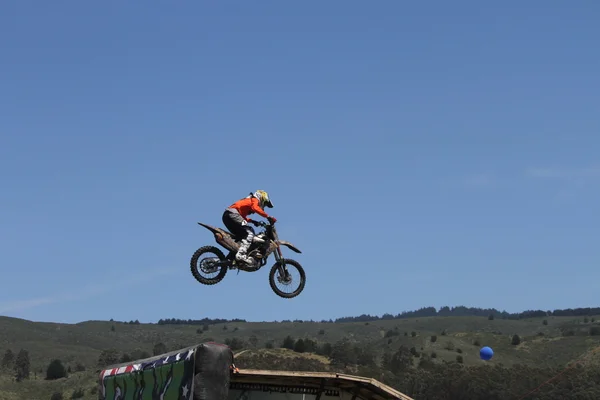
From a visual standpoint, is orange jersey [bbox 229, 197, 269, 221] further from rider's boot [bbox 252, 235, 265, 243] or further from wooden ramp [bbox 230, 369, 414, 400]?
wooden ramp [bbox 230, 369, 414, 400]

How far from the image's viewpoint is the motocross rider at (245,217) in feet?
84.3

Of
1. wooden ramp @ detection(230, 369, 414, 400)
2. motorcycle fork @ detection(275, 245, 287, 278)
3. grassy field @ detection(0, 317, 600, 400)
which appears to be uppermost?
grassy field @ detection(0, 317, 600, 400)

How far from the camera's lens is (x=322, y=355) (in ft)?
298

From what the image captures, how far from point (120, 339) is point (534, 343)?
6742cm

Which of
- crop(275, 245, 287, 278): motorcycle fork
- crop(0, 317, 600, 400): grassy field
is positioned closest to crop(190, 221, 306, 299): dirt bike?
crop(275, 245, 287, 278): motorcycle fork

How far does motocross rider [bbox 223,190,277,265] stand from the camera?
2569 centimetres

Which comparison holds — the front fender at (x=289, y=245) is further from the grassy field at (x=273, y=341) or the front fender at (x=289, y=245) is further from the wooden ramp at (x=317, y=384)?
the grassy field at (x=273, y=341)

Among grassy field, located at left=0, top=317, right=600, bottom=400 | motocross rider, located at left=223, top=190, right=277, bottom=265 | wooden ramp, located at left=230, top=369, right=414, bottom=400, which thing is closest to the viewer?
wooden ramp, located at left=230, top=369, right=414, bottom=400

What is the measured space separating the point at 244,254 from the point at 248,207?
4.21 feet

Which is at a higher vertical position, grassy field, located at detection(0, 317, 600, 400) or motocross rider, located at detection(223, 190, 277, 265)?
grassy field, located at detection(0, 317, 600, 400)

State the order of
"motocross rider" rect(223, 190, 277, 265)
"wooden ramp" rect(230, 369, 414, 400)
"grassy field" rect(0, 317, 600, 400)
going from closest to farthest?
1. "wooden ramp" rect(230, 369, 414, 400)
2. "motocross rider" rect(223, 190, 277, 265)
3. "grassy field" rect(0, 317, 600, 400)

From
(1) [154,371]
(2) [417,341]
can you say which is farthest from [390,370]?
(1) [154,371]

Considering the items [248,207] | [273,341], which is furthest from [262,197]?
[273,341]

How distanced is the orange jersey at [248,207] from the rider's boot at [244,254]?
0.74 metres
